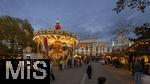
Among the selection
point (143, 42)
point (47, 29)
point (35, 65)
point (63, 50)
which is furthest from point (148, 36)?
point (35, 65)

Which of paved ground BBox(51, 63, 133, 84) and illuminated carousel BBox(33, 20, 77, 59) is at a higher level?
illuminated carousel BBox(33, 20, 77, 59)

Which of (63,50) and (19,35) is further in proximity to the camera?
(19,35)

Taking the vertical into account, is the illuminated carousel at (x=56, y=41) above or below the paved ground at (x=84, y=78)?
above

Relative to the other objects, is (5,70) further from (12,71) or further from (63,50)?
(63,50)

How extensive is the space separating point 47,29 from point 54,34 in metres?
1.49

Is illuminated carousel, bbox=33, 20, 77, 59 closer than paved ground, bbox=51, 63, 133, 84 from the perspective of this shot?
No

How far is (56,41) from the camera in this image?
56375mm

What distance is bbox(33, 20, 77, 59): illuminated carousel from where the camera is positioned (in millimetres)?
52500

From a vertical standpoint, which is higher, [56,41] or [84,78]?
[56,41]

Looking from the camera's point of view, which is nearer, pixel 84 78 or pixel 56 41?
pixel 84 78

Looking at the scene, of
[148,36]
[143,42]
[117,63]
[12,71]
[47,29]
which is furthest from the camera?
[117,63]

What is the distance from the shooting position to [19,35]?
84812 millimetres

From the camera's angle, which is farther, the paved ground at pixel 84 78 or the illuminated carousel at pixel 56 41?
the illuminated carousel at pixel 56 41

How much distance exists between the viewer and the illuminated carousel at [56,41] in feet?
172
